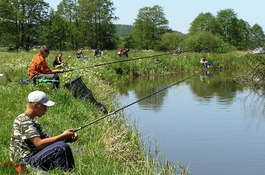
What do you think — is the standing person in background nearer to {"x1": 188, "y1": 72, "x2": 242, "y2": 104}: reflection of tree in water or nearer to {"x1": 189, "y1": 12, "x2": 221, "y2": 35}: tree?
{"x1": 188, "y1": 72, "x2": 242, "y2": 104}: reflection of tree in water

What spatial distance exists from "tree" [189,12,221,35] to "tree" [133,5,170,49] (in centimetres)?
1067

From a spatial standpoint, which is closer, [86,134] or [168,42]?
[86,134]

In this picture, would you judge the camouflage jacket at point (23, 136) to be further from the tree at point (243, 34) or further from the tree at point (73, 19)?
the tree at point (243, 34)

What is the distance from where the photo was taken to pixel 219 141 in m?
9.02

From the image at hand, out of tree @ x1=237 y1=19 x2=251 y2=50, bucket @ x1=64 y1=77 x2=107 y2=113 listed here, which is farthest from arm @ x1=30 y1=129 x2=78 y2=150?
tree @ x1=237 y1=19 x2=251 y2=50

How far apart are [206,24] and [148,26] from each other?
51.6 feet

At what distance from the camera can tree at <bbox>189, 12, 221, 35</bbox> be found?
251 feet

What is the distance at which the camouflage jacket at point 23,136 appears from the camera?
4016 mm

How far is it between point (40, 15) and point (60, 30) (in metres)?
5.59

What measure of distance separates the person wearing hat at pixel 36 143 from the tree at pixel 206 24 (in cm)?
7329

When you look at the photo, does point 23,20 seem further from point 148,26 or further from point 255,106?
point 255,106

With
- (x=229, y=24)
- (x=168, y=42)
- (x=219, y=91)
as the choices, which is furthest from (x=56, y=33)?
(x=229, y=24)

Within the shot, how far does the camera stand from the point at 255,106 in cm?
1402

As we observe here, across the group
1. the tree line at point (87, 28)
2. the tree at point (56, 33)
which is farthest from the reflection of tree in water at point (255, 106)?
the tree at point (56, 33)
